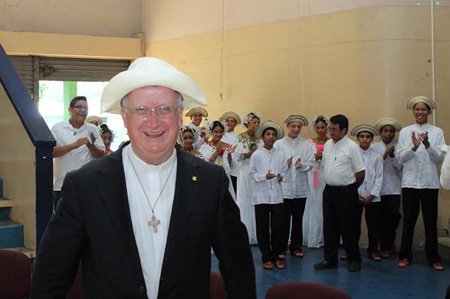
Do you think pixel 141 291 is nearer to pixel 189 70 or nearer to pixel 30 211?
pixel 30 211

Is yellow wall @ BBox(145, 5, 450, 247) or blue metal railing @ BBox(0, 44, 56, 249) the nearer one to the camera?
blue metal railing @ BBox(0, 44, 56, 249)

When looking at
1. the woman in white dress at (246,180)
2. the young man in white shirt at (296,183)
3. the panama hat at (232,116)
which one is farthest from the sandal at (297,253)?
the panama hat at (232,116)

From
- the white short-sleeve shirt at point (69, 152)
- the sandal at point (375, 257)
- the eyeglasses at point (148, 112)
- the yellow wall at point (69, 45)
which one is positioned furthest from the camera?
the yellow wall at point (69, 45)

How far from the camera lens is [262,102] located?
10633 mm

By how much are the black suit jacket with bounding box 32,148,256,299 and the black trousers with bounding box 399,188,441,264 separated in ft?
18.6

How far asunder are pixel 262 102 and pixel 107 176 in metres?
8.30

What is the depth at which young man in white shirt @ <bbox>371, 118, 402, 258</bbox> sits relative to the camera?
8688 millimetres

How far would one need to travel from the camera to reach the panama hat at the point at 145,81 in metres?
2.42

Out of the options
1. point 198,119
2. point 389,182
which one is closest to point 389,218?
point 389,182

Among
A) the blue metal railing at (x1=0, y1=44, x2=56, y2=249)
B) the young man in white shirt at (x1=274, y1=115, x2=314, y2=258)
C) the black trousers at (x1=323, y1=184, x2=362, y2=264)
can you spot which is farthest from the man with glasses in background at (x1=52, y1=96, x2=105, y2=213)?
the black trousers at (x1=323, y1=184, x2=362, y2=264)

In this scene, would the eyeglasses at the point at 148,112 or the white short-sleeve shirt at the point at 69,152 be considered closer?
the eyeglasses at the point at 148,112

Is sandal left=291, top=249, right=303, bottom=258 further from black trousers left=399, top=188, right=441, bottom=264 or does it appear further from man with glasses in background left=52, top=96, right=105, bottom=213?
man with glasses in background left=52, top=96, right=105, bottom=213

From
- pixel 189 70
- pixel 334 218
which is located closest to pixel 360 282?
pixel 334 218

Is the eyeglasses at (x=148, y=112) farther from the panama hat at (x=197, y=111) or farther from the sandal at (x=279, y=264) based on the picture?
the panama hat at (x=197, y=111)
